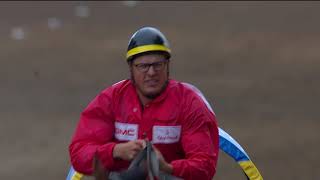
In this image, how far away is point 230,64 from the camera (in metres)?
12.3

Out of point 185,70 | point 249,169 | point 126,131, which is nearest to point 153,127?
point 126,131

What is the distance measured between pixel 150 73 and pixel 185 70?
6638 mm

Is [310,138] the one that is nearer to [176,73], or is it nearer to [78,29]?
[176,73]

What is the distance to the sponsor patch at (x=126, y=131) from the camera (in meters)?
5.54

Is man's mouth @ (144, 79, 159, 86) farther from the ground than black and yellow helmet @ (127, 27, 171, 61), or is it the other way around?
black and yellow helmet @ (127, 27, 171, 61)

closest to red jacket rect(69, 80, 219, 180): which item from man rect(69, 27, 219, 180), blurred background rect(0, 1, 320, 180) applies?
man rect(69, 27, 219, 180)

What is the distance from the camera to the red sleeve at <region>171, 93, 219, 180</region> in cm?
538

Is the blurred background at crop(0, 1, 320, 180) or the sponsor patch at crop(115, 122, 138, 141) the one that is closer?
the sponsor patch at crop(115, 122, 138, 141)

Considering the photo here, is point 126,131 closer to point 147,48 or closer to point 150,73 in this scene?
point 150,73

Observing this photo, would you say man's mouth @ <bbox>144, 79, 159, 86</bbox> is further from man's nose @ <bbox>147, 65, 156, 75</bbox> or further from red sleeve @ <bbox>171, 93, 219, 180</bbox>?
red sleeve @ <bbox>171, 93, 219, 180</bbox>

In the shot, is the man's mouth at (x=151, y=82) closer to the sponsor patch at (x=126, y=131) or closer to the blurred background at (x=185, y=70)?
the sponsor patch at (x=126, y=131)

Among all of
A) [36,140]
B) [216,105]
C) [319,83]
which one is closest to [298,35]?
[319,83]

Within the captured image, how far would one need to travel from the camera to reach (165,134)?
5516mm

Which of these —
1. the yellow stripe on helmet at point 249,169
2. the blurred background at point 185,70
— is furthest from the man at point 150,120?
the blurred background at point 185,70
